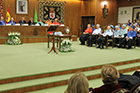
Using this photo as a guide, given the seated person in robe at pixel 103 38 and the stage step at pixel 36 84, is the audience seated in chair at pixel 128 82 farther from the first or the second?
the seated person in robe at pixel 103 38

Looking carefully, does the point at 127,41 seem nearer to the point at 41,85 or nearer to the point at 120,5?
the point at 41,85

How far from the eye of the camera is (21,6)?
11.5m

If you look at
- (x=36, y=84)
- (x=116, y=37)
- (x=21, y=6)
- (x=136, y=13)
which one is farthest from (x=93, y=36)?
(x=136, y=13)

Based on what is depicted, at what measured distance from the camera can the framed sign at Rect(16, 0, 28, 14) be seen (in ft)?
37.6

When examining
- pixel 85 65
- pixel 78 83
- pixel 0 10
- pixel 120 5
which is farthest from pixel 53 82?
pixel 120 5

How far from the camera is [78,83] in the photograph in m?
1.52

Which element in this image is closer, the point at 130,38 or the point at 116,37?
the point at 130,38

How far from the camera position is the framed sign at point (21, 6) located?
37.6 feet

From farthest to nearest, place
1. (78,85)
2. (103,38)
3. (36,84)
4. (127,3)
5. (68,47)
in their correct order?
(127,3)
(103,38)
(68,47)
(36,84)
(78,85)

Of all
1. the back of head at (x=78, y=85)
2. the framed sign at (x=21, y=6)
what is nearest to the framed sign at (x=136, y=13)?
the framed sign at (x=21, y=6)

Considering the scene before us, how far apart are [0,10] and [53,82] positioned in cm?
861

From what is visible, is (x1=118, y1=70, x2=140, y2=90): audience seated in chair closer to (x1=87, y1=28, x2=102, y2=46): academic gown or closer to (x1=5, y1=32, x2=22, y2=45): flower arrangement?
(x1=87, y1=28, x2=102, y2=46): academic gown

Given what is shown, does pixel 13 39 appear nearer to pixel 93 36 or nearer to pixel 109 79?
pixel 93 36

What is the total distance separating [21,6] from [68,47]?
237 inches
